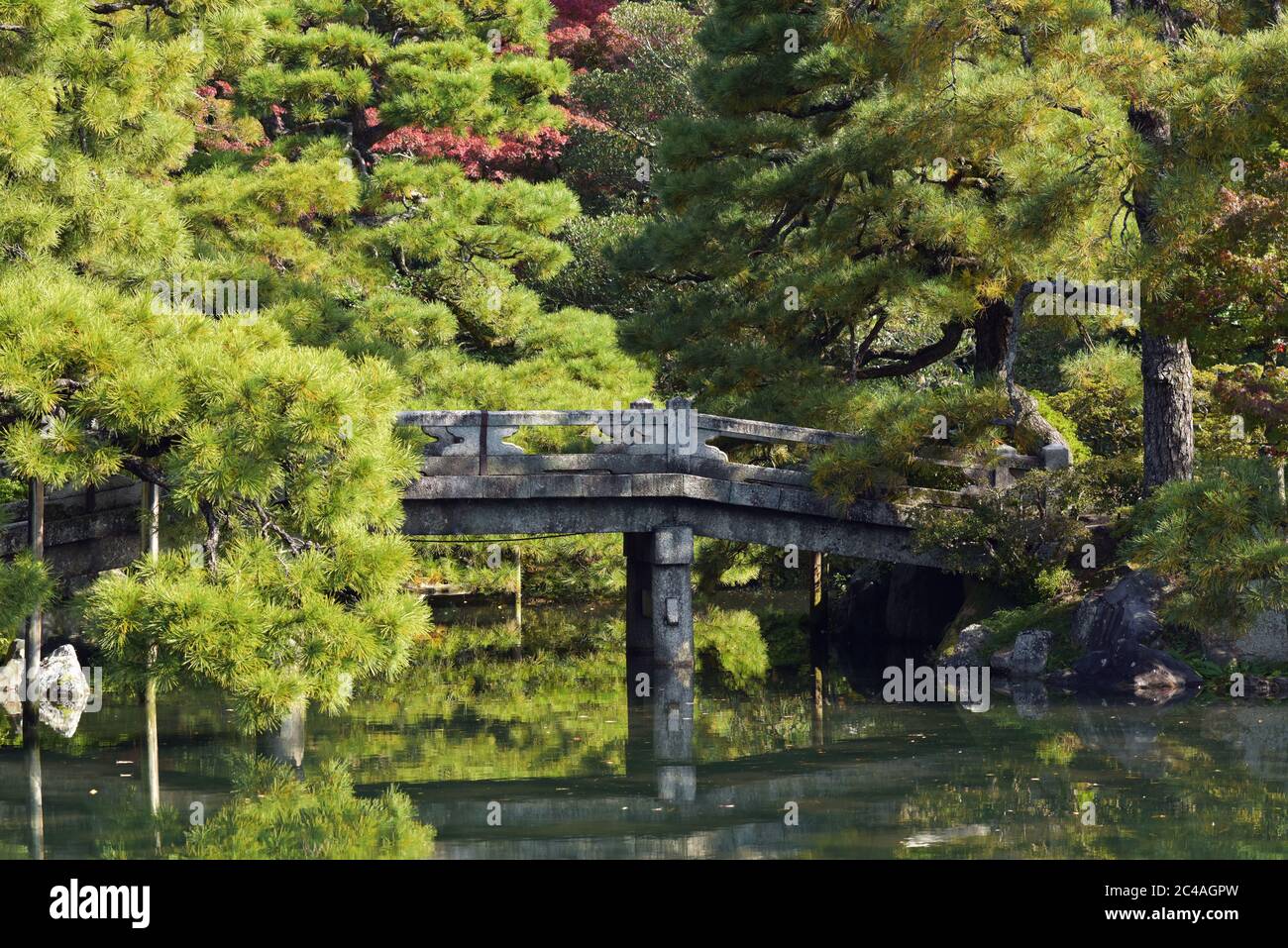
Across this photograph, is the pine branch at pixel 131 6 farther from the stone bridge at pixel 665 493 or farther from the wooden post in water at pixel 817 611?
the wooden post in water at pixel 817 611

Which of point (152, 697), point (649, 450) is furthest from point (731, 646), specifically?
point (152, 697)

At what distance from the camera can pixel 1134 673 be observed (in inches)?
477

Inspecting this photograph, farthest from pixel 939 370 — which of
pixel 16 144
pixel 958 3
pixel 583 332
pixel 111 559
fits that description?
pixel 16 144

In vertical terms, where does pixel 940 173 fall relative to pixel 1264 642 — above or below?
above

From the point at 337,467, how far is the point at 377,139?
35.0ft

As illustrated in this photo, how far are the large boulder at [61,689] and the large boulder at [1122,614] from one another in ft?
24.9

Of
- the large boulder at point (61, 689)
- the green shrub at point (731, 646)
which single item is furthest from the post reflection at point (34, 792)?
the green shrub at point (731, 646)

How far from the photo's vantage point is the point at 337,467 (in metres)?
8.80

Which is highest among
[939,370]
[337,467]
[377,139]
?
Answer: [377,139]

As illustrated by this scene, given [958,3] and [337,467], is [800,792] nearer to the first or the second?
[337,467]

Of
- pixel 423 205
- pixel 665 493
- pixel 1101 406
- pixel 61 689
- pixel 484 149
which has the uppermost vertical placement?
pixel 484 149

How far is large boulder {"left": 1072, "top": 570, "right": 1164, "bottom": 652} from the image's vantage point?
40.5 feet

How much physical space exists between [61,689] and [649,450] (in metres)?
5.08

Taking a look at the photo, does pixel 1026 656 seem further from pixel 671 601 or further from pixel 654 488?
pixel 654 488
